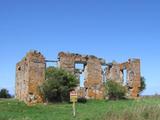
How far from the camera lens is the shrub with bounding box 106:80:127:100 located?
1650 inches

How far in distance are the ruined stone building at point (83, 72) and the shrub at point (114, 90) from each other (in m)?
1.14

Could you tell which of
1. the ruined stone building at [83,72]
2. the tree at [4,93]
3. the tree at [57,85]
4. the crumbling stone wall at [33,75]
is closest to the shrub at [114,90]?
the ruined stone building at [83,72]

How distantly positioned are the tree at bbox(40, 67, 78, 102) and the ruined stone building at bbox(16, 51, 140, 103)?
4.43ft

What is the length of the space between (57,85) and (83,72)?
28.0ft

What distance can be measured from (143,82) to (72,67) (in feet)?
50.0

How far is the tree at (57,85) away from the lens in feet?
118

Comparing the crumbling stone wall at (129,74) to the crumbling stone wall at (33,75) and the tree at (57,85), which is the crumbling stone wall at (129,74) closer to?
the tree at (57,85)

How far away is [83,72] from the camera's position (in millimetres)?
44031

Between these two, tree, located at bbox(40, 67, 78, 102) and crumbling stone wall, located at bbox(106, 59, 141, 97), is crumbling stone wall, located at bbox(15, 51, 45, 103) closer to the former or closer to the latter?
tree, located at bbox(40, 67, 78, 102)

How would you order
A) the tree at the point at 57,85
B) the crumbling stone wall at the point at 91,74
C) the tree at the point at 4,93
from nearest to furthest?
the tree at the point at 57,85 → the crumbling stone wall at the point at 91,74 → the tree at the point at 4,93

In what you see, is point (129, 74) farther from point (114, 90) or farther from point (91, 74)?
point (91, 74)

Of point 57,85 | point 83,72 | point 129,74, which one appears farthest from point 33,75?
point 129,74

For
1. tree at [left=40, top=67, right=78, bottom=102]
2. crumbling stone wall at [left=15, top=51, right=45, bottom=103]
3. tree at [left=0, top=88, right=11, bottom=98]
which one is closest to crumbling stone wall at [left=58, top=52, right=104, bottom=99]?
crumbling stone wall at [left=15, top=51, right=45, bottom=103]

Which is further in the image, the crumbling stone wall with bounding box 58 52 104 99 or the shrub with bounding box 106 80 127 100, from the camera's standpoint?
the crumbling stone wall with bounding box 58 52 104 99
